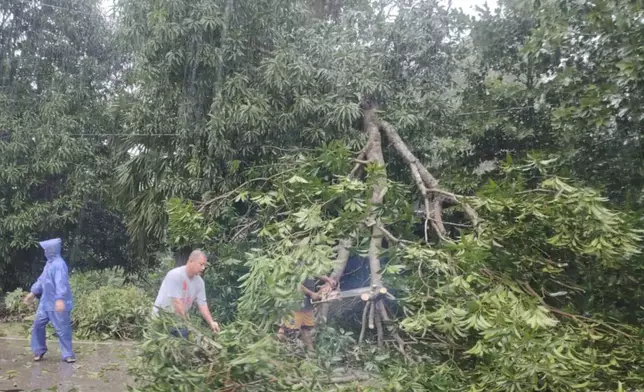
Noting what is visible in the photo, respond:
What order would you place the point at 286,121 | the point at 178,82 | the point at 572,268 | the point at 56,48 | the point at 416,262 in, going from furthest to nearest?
the point at 56,48
the point at 178,82
the point at 286,121
the point at 572,268
the point at 416,262

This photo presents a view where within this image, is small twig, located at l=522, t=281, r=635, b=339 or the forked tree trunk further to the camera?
the forked tree trunk

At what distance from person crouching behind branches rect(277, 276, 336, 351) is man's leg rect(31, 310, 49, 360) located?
342 centimetres

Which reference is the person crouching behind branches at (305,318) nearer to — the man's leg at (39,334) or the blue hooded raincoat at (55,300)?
the blue hooded raincoat at (55,300)

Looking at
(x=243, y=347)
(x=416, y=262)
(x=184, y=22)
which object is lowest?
(x=243, y=347)

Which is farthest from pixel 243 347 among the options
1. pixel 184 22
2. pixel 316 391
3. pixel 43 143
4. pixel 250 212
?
pixel 43 143

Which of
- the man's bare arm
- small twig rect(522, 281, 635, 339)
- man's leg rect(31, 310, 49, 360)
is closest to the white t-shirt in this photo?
the man's bare arm

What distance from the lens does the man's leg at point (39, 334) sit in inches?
301

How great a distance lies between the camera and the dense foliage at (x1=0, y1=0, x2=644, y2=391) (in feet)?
16.0

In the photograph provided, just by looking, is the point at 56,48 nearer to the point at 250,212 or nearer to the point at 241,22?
the point at 241,22

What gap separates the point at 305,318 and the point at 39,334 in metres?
3.87

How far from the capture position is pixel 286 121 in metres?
8.23

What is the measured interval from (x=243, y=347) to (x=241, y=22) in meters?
5.19

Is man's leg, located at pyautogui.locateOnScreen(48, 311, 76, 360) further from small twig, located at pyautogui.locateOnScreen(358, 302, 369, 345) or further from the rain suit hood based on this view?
small twig, located at pyautogui.locateOnScreen(358, 302, 369, 345)

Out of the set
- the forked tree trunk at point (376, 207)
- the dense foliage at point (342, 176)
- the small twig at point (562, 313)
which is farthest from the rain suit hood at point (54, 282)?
the small twig at point (562, 313)
